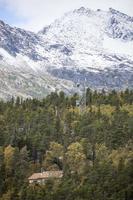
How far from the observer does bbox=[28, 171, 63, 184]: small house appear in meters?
154

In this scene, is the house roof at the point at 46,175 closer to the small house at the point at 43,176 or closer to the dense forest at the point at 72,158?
the small house at the point at 43,176

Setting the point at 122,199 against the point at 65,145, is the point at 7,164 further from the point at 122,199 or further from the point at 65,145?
the point at 122,199

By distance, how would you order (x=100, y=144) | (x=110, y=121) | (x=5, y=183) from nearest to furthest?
(x=5, y=183) < (x=100, y=144) < (x=110, y=121)

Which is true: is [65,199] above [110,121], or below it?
below

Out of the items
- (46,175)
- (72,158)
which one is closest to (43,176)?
(46,175)

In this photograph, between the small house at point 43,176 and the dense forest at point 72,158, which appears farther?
the small house at point 43,176

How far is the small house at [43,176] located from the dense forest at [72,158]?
1.87 meters

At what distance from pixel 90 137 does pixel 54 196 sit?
5260cm

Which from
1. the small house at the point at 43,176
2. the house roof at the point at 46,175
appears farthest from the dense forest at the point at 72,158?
the house roof at the point at 46,175

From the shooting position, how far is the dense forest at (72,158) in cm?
13088

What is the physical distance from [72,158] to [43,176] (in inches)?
415

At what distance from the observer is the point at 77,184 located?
138 metres

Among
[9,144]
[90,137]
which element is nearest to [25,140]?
[9,144]

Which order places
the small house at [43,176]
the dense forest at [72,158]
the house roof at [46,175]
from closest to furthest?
the dense forest at [72,158] → the small house at [43,176] → the house roof at [46,175]
